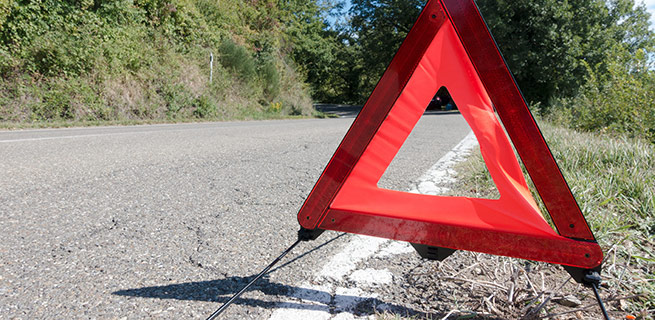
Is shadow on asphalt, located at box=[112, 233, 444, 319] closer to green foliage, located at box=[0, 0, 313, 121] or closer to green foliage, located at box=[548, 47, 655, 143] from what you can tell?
green foliage, located at box=[548, 47, 655, 143]

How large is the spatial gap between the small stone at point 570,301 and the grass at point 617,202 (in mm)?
130

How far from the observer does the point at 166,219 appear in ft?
7.64

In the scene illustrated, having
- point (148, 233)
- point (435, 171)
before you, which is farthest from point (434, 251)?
point (435, 171)

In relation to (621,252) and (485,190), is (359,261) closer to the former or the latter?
(621,252)

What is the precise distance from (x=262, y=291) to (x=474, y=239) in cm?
83

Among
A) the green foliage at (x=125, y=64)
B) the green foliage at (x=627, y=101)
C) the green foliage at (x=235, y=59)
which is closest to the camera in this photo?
the green foliage at (x=627, y=101)

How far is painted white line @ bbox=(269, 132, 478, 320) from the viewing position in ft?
4.56

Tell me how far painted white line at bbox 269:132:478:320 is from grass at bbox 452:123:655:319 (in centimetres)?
89

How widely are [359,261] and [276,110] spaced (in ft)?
53.0

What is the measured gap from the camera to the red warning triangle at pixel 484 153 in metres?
1.21

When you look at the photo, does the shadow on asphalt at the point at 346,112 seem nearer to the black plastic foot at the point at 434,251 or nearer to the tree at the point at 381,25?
the tree at the point at 381,25

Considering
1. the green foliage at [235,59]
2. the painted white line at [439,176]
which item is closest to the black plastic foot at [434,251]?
the painted white line at [439,176]

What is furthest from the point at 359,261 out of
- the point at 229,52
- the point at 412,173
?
the point at 229,52

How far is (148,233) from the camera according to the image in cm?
210
